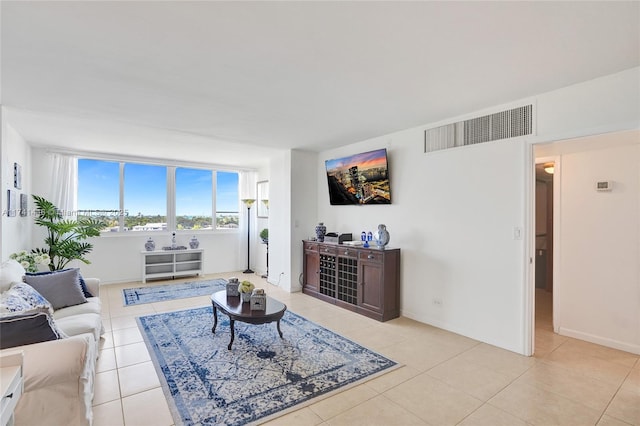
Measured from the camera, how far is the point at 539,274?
239 inches

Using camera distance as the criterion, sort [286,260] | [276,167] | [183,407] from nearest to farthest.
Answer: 1. [183,407]
2. [286,260]
3. [276,167]

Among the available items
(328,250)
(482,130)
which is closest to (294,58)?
(482,130)

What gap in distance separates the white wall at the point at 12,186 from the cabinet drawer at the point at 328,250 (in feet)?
13.0

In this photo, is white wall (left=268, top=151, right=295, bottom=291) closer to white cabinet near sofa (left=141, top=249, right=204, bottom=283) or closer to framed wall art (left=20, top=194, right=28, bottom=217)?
white cabinet near sofa (left=141, top=249, right=204, bottom=283)

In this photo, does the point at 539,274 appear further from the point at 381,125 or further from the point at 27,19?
the point at 27,19

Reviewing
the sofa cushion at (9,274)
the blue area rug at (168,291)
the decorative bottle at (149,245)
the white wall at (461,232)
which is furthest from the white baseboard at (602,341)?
the decorative bottle at (149,245)

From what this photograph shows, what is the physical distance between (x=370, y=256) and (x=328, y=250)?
3.02 feet

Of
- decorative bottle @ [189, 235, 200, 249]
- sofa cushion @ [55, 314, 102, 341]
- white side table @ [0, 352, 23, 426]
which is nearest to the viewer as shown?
white side table @ [0, 352, 23, 426]

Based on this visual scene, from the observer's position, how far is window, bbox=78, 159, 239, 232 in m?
6.08

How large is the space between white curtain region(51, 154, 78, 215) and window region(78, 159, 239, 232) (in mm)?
151

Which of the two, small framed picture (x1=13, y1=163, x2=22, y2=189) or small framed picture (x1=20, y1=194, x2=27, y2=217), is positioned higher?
small framed picture (x1=13, y1=163, x2=22, y2=189)

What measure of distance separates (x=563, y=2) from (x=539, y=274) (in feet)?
18.9

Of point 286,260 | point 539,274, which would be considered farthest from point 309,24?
point 539,274

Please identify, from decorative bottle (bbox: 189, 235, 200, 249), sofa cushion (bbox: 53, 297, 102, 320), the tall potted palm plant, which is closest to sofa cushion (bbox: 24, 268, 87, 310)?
sofa cushion (bbox: 53, 297, 102, 320)
